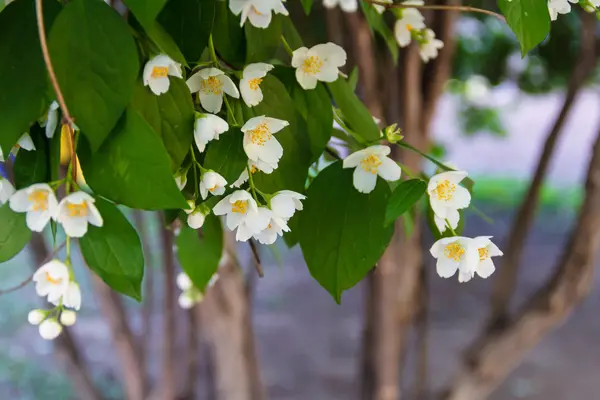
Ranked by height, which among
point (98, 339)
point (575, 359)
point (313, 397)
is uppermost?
point (98, 339)

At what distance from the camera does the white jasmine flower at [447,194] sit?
0.26m

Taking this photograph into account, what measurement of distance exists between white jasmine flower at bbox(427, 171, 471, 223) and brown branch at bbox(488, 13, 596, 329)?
62cm

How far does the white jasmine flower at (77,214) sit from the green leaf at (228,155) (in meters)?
0.05

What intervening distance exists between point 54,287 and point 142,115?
9 centimetres

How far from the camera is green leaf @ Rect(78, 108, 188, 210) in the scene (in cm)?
21

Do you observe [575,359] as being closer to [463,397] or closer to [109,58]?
[463,397]

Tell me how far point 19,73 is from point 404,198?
163 millimetres

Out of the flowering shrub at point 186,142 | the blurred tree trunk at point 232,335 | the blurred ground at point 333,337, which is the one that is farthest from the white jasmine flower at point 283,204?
the blurred ground at point 333,337

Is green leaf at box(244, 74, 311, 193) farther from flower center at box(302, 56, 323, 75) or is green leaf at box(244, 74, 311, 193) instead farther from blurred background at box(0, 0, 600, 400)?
blurred background at box(0, 0, 600, 400)

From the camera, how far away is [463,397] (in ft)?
2.99

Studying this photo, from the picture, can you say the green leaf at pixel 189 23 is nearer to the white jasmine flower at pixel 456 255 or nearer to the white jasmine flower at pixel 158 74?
the white jasmine flower at pixel 158 74

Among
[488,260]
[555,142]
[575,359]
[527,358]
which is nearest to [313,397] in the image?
[527,358]

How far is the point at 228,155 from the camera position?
248 mm

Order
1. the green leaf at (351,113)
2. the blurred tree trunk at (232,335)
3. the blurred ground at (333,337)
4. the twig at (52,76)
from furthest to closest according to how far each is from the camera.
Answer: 1. the blurred ground at (333,337)
2. the blurred tree trunk at (232,335)
3. the green leaf at (351,113)
4. the twig at (52,76)
